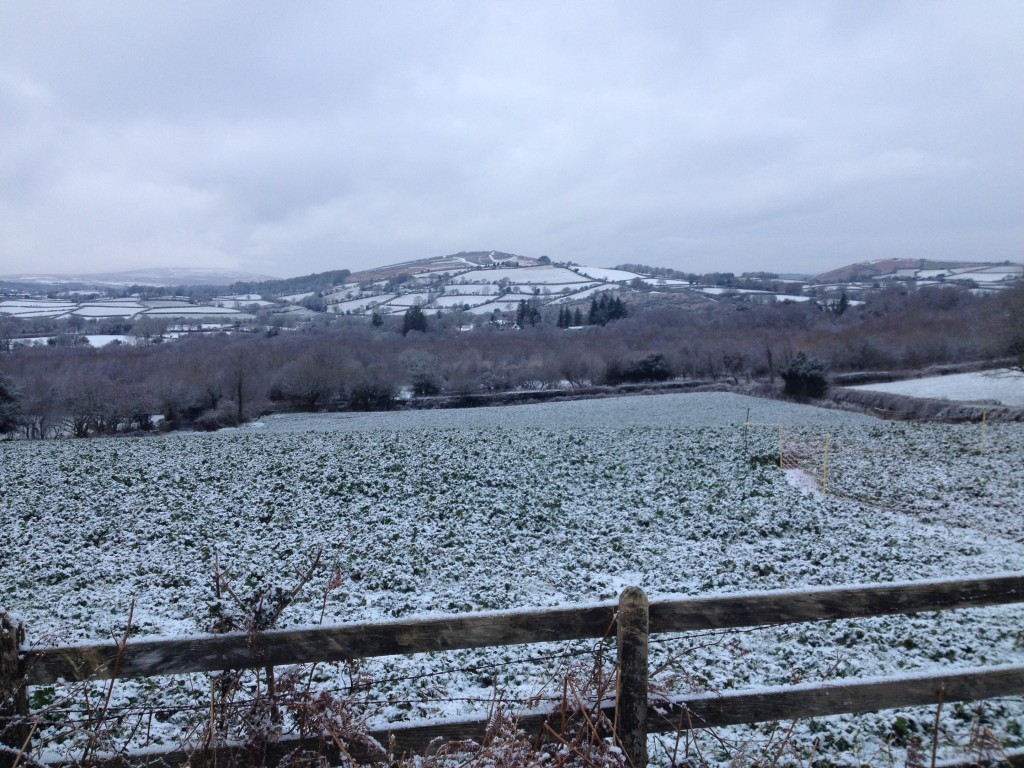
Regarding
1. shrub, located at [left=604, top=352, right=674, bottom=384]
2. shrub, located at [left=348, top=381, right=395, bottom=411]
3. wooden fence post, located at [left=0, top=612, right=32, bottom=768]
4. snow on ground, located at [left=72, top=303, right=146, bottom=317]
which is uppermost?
snow on ground, located at [left=72, top=303, right=146, bottom=317]

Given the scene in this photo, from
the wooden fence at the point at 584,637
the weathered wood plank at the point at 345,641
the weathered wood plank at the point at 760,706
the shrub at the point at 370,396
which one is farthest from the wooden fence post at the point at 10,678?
the shrub at the point at 370,396

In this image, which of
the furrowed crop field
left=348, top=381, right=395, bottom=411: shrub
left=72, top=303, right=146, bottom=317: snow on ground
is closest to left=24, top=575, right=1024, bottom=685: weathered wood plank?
the furrowed crop field

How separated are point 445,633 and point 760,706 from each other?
1.65 meters

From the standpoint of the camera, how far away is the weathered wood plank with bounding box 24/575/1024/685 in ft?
9.34

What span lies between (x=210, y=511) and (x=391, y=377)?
50.3 metres

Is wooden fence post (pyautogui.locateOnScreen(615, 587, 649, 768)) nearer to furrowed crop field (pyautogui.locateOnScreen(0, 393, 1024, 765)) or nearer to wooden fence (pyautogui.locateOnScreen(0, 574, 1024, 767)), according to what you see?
wooden fence (pyautogui.locateOnScreen(0, 574, 1024, 767))

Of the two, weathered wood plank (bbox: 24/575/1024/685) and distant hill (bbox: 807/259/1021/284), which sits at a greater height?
distant hill (bbox: 807/259/1021/284)

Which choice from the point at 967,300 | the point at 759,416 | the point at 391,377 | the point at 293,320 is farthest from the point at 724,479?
the point at 293,320

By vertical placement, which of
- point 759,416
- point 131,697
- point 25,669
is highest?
point 25,669

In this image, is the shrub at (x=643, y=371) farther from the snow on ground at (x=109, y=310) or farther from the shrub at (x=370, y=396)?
the snow on ground at (x=109, y=310)

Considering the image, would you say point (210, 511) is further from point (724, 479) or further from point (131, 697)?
point (724, 479)

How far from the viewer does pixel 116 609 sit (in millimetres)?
8406

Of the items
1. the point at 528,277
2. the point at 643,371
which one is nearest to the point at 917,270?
the point at 528,277

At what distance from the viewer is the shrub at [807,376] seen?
1975 inches
